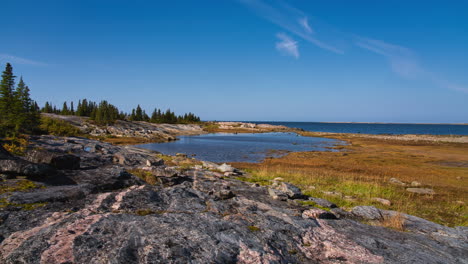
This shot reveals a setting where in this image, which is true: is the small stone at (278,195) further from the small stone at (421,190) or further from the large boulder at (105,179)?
the small stone at (421,190)

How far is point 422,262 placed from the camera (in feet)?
23.2

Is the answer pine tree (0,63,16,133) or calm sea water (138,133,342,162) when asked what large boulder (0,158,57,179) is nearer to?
pine tree (0,63,16,133)

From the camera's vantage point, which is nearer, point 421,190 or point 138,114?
point 421,190

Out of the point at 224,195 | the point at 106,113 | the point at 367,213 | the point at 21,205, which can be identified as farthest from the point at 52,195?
the point at 106,113

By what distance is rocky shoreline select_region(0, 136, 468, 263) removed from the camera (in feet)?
19.1

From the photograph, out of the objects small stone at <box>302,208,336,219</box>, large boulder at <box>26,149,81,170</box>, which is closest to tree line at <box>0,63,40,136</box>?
large boulder at <box>26,149,81,170</box>

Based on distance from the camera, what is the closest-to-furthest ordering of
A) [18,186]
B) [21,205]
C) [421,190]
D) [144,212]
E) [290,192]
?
[21,205] → [144,212] → [18,186] → [290,192] → [421,190]

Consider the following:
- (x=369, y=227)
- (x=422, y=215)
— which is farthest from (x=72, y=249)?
(x=422, y=215)

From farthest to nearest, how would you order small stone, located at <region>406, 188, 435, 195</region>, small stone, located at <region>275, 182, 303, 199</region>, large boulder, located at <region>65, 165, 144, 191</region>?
small stone, located at <region>406, 188, 435, 195</region>
small stone, located at <region>275, 182, 303, 199</region>
large boulder, located at <region>65, 165, 144, 191</region>

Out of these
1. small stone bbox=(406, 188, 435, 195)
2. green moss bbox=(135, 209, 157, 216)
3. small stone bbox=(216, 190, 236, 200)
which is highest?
green moss bbox=(135, 209, 157, 216)

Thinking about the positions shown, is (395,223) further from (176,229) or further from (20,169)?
(20,169)

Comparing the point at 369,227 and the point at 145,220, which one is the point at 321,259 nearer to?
the point at 369,227

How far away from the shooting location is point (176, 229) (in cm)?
712

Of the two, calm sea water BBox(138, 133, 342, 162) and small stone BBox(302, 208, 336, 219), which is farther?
calm sea water BBox(138, 133, 342, 162)
